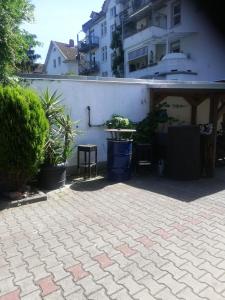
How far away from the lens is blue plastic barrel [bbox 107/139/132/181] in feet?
22.9

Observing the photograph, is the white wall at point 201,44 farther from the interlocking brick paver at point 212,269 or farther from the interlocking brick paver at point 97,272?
the interlocking brick paver at point 97,272

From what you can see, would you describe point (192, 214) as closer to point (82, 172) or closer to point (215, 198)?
point (215, 198)

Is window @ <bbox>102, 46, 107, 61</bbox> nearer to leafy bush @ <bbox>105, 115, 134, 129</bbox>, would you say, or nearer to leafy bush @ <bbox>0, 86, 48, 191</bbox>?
leafy bush @ <bbox>105, 115, 134, 129</bbox>

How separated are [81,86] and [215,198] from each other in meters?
4.22

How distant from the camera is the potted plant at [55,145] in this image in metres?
6.21

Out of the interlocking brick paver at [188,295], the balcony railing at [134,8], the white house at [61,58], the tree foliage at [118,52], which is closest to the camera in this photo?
the interlocking brick paver at [188,295]

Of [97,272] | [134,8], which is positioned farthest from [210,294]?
[134,8]

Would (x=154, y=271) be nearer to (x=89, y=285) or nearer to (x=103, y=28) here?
(x=89, y=285)

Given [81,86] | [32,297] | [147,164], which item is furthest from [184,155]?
[32,297]

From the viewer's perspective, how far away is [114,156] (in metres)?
7.03

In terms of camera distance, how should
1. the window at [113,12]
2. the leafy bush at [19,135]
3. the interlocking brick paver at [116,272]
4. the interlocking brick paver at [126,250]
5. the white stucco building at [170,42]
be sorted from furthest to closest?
the window at [113,12], the white stucco building at [170,42], the leafy bush at [19,135], the interlocking brick paver at [126,250], the interlocking brick paver at [116,272]

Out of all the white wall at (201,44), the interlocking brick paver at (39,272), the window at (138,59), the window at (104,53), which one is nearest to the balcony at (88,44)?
the window at (104,53)

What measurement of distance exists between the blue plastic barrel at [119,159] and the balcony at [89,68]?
107ft

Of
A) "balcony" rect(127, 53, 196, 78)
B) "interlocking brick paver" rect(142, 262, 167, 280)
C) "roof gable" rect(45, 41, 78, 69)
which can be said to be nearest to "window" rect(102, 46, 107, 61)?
"roof gable" rect(45, 41, 78, 69)
